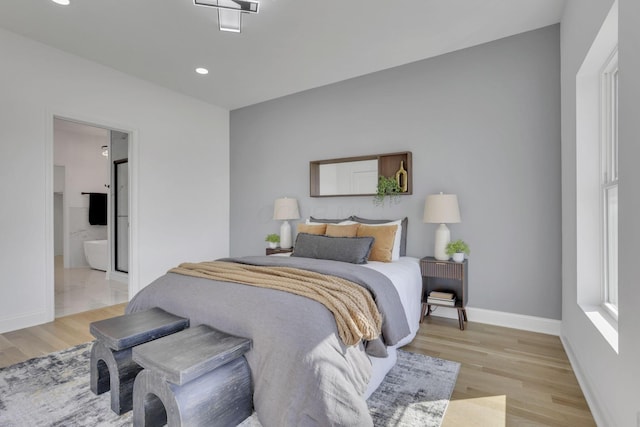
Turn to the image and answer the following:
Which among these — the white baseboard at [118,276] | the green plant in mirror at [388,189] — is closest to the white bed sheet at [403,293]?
the green plant in mirror at [388,189]

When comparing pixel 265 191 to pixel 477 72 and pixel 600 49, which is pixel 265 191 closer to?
pixel 477 72

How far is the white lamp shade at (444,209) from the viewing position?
3.10 metres

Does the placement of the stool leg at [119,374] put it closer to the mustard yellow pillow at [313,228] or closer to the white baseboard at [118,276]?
the mustard yellow pillow at [313,228]

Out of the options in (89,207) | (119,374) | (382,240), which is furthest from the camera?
(89,207)

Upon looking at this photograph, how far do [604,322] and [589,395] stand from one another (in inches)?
17.1

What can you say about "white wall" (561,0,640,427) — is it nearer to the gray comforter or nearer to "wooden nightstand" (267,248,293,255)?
the gray comforter

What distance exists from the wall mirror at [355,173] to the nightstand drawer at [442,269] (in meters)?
0.85

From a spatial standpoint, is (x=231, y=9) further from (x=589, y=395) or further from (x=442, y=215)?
(x=589, y=395)

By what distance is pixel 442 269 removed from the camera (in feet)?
10.3

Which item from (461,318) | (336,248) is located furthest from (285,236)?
(461,318)

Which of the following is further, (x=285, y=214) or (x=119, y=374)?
(x=285, y=214)

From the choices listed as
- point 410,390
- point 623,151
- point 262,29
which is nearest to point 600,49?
point 623,151

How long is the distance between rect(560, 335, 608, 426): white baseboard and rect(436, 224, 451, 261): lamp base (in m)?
1.16

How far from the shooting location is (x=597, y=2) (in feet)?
5.86
